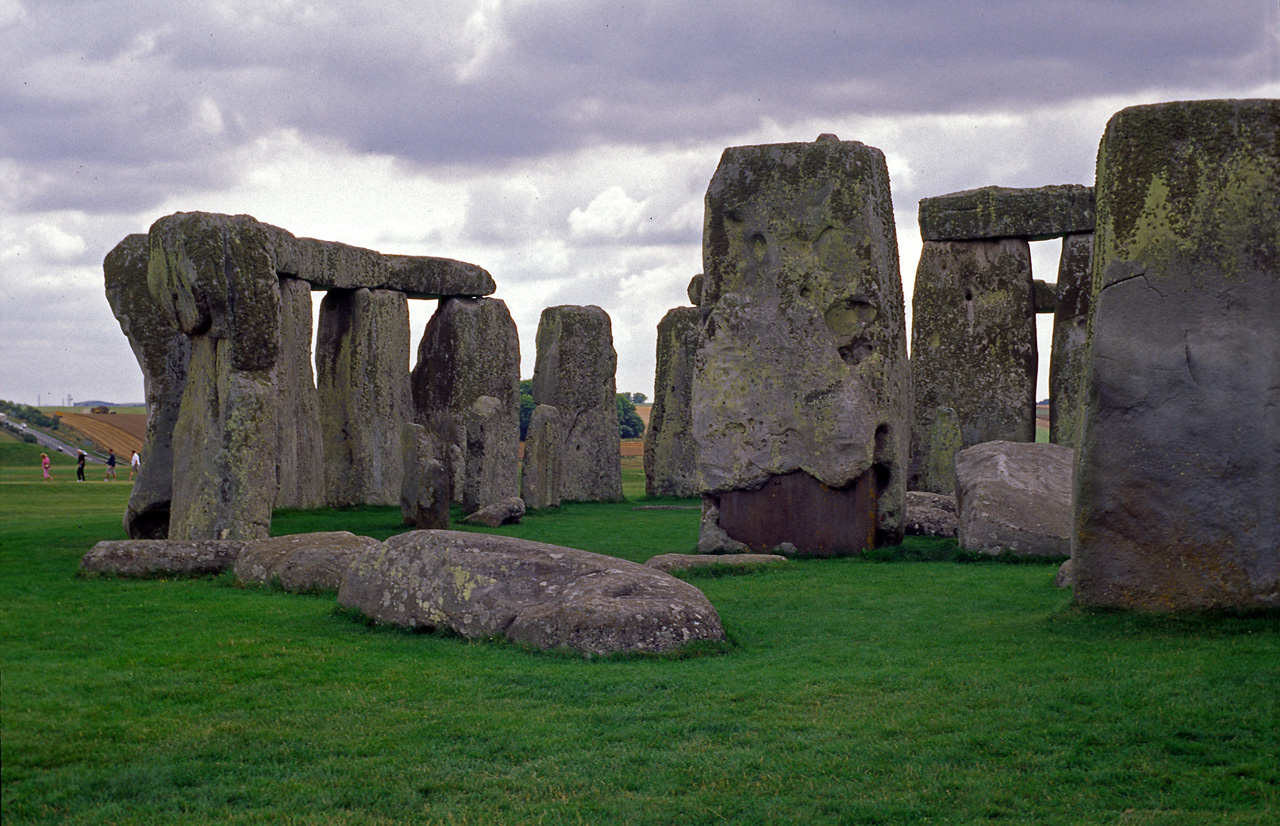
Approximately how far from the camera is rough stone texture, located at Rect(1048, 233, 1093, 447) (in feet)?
66.3

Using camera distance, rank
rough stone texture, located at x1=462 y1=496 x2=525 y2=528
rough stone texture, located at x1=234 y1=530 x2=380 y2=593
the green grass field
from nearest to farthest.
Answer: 1. the green grass field
2. rough stone texture, located at x1=234 y1=530 x2=380 y2=593
3. rough stone texture, located at x1=462 y1=496 x2=525 y2=528

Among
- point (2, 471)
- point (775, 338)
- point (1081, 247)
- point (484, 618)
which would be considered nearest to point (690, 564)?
point (775, 338)

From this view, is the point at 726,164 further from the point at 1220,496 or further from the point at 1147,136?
the point at 1220,496

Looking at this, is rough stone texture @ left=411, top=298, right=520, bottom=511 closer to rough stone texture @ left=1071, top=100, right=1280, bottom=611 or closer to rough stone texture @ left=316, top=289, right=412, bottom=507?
rough stone texture @ left=316, top=289, right=412, bottom=507

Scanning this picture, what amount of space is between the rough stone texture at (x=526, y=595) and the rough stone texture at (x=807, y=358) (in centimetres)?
505

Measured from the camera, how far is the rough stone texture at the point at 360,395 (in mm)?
21578

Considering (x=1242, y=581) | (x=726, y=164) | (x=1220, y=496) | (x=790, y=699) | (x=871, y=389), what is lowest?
(x=790, y=699)

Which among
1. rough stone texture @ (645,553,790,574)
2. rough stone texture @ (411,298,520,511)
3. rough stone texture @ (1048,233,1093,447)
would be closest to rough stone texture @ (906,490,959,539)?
rough stone texture @ (645,553,790,574)

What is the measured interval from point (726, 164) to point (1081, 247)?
29.4 feet

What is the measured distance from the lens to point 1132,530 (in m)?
7.39

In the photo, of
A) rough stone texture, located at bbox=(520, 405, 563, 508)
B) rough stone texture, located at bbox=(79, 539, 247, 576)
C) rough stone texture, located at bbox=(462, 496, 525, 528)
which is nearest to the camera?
rough stone texture, located at bbox=(79, 539, 247, 576)

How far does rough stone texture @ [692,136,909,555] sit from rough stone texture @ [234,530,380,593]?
4.32 m

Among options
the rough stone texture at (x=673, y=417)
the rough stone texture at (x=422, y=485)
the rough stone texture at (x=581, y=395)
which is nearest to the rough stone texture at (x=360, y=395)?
the rough stone texture at (x=581, y=395)

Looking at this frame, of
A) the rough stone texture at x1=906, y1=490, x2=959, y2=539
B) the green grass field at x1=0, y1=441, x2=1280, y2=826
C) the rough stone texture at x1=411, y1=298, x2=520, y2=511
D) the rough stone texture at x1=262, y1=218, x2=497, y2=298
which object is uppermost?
the rough stone texture at x1=262, y1=218, x2=497, y2=298
